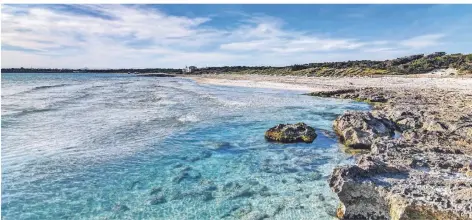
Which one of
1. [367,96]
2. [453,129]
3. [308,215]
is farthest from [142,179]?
[367,96]

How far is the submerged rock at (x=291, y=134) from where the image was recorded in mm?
21484

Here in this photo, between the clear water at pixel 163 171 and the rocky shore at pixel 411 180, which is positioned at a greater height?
the rocky shore at pixel 411 180

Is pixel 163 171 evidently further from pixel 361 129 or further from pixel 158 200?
pixel 361 129

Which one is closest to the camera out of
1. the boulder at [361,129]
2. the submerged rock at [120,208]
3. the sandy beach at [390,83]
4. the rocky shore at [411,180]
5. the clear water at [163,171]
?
the rocky shore at [411,180]

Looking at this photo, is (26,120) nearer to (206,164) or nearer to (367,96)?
(206,164)

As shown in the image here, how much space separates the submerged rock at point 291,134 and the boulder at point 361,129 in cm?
200

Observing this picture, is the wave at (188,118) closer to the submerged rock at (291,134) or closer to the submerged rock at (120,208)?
the submerged rock at (291,134)

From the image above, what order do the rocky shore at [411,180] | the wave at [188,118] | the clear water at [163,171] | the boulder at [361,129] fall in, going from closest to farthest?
the rocky shore at [411,180], the clear water at [163,171], the boulder at [361,129], the wave at [188,118]

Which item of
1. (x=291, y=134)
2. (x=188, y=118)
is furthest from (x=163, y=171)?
(x=188, y=118)

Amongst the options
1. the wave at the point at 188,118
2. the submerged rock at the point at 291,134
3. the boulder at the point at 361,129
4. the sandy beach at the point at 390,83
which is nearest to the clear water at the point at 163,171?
the submerged rock at the point at 291,134

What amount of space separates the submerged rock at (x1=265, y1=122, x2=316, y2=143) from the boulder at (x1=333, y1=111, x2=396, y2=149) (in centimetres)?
200

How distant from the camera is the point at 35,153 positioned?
1938 centimetres

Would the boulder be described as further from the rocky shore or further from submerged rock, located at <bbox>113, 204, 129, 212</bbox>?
submerged rock, located at <bbox>113, 204, 129, 212</bbox>

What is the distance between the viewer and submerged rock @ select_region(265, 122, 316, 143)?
2148cm
